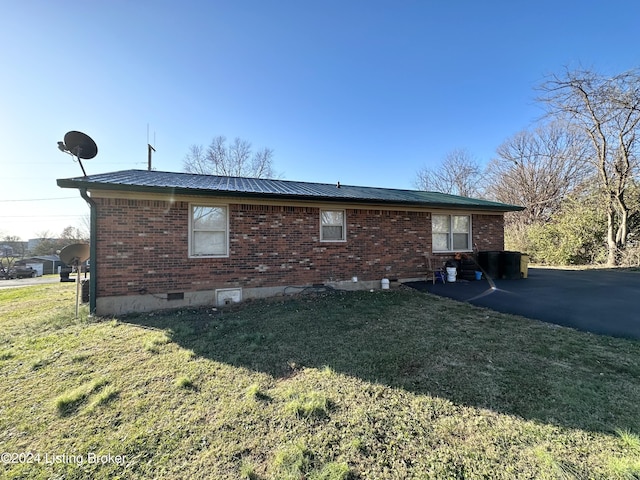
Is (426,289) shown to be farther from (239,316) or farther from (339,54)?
(339,54)

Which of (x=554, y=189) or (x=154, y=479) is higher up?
(x=554, y=189)

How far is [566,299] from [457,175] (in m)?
24.4

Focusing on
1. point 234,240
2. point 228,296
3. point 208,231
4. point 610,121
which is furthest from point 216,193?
point 610,121

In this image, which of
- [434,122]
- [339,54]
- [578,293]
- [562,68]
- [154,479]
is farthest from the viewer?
[434,122]

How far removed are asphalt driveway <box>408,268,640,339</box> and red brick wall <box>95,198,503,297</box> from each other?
1.73 metres

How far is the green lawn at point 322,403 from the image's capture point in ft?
6.35

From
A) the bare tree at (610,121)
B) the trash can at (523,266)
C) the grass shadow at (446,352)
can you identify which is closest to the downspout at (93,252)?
the grass shadow at (446,352)

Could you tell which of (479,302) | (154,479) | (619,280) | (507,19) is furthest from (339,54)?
(619,280)

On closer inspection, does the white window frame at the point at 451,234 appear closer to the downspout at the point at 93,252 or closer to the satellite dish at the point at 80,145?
the downspout at the point at 93,252

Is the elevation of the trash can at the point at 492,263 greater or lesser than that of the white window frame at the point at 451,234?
lesser

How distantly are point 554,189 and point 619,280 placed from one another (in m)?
16.5

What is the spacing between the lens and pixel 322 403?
261 centimetres

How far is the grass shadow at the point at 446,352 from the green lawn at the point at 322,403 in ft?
0.08

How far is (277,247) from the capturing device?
729 centimetres
